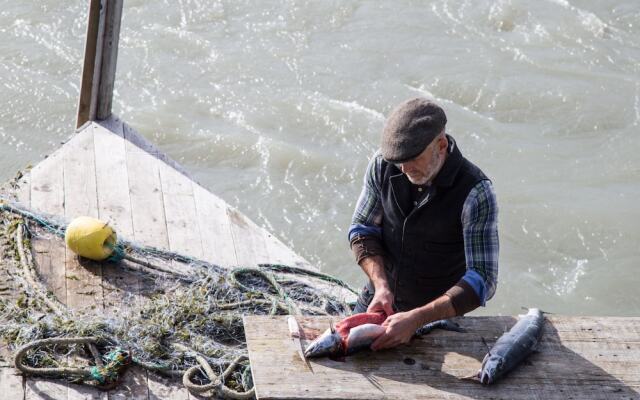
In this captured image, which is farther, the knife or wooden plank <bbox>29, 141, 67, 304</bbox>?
wooden plank <bbox>29, 141, 67, 304</bbox>

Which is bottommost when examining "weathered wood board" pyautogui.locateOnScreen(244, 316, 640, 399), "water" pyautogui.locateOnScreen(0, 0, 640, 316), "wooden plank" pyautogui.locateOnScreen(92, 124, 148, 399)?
"water" pyautogui.locateOnScreen(0, 0, 640, 316)

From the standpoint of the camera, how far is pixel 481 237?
4.31 meters

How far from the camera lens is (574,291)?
901 centimetres

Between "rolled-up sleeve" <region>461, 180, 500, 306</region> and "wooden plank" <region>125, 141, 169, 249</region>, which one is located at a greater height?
"rolled-up sleeve" <region>461, 180, 500, 306</region>

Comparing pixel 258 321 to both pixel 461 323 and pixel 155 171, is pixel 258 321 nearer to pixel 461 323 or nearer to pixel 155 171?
pixel 461 323

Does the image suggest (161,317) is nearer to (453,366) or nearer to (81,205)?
(81,205)

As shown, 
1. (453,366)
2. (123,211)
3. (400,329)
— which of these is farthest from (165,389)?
(123,211)

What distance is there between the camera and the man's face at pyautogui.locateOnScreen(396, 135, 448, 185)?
4.19 meters

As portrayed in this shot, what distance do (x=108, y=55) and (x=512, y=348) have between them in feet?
14.2

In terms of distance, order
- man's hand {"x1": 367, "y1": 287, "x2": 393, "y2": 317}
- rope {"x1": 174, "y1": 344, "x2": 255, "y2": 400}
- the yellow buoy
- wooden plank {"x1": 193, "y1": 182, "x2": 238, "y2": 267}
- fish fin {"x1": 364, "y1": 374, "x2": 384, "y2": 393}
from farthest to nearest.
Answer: wooden plank {"x1": 193, "y1": 182, "x2": 238, "y2": 267}
the yellow buoy
rope {"x1": 174, "y1": 344, "x2": 255, "y2": 400}
man's hand {"x1": 367, "y1": 287, "x2": 393, "y2": 317}
fish fin {"x1": 364, "y1": 374, "x2": 384, "y2": 393}

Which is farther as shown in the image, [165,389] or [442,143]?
[165,389]

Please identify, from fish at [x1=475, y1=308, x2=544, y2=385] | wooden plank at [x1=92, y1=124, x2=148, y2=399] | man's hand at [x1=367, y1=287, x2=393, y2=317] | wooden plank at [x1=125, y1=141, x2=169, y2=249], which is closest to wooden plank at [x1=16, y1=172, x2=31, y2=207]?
wooden plank at [x1=92, y1=124, x2=148, y2=399]

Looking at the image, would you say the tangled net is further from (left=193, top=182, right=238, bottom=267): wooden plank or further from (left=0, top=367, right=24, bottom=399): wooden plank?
(left=193, top=182, right=238, bottom=267): wooden plank

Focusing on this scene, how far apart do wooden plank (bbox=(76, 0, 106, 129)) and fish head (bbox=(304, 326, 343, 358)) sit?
12.8ft
